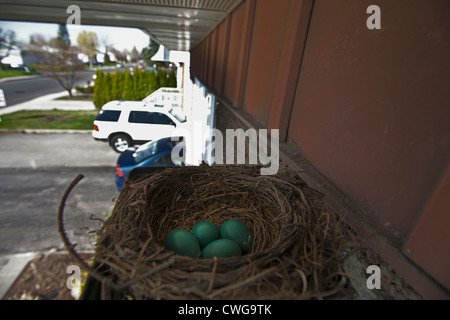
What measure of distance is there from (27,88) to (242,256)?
2190 cm

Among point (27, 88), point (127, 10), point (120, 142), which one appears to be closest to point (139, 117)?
point (120, 142)

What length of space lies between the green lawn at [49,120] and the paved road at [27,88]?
242 cm

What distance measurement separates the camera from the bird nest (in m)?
0.88

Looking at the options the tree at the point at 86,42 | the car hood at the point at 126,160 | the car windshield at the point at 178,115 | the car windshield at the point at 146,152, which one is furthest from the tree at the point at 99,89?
the tree at the point at 86,42

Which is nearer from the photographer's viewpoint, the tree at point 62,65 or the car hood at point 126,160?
the car hood at point 126,160

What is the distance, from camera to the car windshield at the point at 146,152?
5.61 metres

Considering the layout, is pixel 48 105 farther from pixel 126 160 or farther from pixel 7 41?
pixel 7 41

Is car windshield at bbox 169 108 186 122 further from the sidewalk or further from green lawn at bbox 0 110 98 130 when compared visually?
green lawn at bbox 0 110 98 130

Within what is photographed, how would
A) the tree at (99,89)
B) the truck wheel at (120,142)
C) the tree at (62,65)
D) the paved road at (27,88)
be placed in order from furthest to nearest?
the paved road at (27,88), the tree at (62,65), the truck wheel at (120,142), the tree at (99,89)

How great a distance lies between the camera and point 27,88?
56.3ft

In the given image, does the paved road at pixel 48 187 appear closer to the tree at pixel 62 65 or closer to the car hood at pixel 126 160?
the car hood at pixel 126 160

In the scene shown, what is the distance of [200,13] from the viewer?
504 centimetres

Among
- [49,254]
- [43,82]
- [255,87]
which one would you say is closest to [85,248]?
[49,254]
